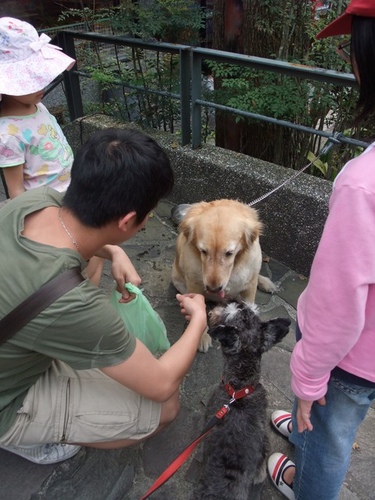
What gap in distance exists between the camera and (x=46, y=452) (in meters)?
2.34

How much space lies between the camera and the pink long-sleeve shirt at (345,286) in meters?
1.14

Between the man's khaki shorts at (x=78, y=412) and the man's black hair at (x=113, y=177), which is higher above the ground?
the man's black hair at (x=113, y=177)

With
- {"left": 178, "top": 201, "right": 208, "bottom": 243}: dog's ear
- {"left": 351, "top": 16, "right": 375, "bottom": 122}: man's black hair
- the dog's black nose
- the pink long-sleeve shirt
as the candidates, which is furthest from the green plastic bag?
{"left": 351, "top": 16, "right": 375, "bottom": 122}: man's black hair

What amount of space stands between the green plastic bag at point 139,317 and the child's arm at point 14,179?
1114 millimetres

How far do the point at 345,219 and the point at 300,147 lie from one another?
3904 mm

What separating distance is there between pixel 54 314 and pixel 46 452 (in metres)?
1.32

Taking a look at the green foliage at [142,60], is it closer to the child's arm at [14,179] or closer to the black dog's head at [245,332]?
the child's arm at [14,179]

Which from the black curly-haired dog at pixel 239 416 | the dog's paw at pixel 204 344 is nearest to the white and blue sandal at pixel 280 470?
the black curly-haired dog at pixel 239 416

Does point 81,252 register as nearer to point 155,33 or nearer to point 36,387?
point 36,387

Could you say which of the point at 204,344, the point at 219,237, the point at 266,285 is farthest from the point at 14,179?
the point at 266,285

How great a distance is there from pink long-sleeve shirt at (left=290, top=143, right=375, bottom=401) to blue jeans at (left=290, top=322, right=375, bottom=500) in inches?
7.0

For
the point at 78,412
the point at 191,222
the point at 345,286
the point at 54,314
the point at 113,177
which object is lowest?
Answer: the point at 78,412

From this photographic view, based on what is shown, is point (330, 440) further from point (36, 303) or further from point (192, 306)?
point (36, 303)

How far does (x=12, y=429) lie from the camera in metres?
1.97
